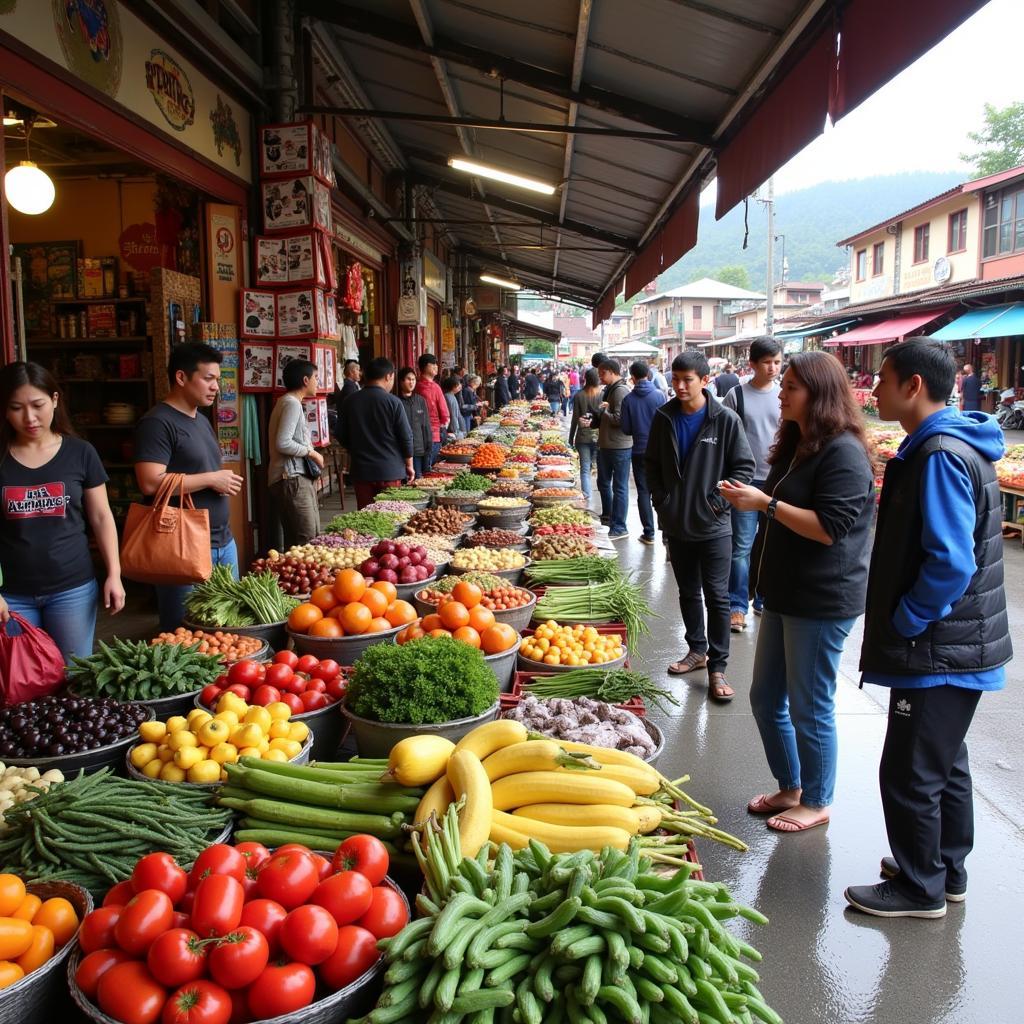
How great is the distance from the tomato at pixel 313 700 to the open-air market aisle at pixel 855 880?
1757 mm

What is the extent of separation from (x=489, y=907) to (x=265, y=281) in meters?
6.84

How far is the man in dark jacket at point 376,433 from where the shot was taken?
24.0 ft

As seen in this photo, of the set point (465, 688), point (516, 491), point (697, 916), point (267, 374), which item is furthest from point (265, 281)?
point (697, 916)

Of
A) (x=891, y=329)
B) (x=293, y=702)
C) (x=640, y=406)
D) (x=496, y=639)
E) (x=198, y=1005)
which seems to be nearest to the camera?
(x=198, y=1005)

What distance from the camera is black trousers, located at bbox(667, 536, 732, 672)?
17.0 feet

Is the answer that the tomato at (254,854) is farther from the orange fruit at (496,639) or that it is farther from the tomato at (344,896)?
the orange fruit at (496,639)

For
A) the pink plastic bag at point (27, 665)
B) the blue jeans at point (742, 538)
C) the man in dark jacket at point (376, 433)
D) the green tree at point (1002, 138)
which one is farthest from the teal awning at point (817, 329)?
the pink plastic bag at point (27, 665)

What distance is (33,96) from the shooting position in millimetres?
4262

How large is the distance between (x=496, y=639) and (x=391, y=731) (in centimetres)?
94

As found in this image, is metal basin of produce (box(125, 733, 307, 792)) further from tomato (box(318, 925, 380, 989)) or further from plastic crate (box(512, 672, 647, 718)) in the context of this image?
plastic crate (box(512, 672, 647, 718))

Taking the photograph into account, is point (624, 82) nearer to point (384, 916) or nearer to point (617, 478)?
point (617, 478)

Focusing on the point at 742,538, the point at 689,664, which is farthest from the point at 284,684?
the point at 742,538

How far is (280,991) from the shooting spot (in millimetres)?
1514

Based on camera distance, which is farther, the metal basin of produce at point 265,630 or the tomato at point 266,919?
the metal basin of produce at point 265,630
